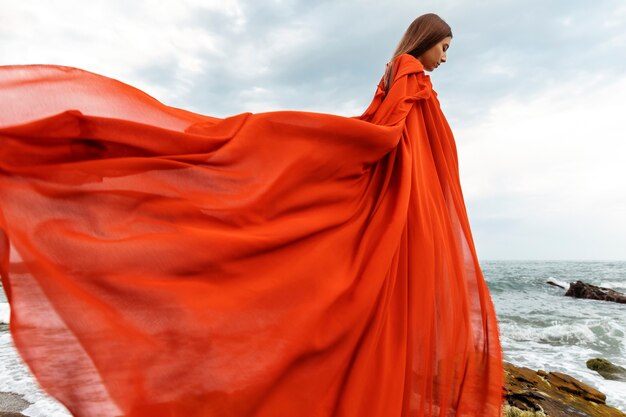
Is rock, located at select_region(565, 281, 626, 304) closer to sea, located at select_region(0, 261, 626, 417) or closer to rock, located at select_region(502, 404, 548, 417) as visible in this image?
→ sea, located at select_region(0, 261, 626, 417)

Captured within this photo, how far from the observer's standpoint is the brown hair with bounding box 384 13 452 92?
266 centimetres

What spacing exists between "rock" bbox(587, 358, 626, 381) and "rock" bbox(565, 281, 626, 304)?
13.3 metres

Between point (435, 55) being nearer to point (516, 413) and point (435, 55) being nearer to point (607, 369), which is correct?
point (516, 413)

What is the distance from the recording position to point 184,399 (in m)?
1.54

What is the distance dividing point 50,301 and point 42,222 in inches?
12.5

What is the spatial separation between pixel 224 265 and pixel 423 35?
1943mm

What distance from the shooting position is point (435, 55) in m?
2.69

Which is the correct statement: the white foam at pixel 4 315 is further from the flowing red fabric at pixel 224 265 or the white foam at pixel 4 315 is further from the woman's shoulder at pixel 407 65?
the woman's shoulder at pixel 407 65

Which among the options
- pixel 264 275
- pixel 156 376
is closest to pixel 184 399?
pixel 156 376

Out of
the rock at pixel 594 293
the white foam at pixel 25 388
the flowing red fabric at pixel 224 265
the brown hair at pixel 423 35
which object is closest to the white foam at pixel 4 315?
the white foam at pixel 25 388

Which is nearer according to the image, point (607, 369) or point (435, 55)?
point (435, 55)

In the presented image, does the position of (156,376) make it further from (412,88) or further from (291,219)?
(412,88)

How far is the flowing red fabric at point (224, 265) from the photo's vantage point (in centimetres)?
155

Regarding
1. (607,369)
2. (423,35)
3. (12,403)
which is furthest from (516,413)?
(607,369)
